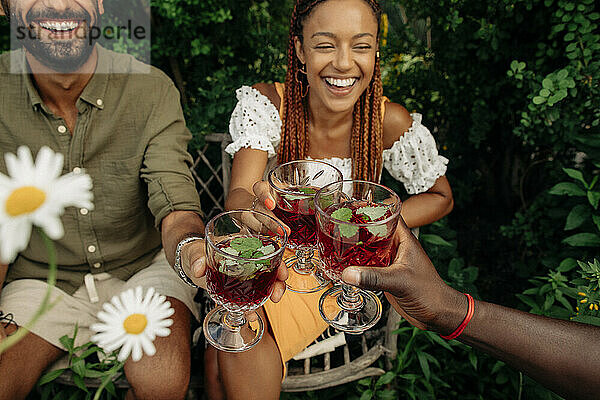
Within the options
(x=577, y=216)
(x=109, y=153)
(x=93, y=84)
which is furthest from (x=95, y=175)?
(x=577, y=216)

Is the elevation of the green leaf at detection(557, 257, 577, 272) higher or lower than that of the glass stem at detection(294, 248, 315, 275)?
lower

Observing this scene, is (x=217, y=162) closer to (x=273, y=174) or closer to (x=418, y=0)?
(x=273, y=174)

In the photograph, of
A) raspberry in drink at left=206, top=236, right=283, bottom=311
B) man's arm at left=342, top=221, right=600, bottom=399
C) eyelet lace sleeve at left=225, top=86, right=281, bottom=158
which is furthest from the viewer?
eyelet lace sleeve at left=225, top=86, right=281, bottom=158

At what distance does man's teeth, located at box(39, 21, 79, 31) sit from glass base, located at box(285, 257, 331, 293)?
4.26 feet

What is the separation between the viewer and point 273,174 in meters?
1.61

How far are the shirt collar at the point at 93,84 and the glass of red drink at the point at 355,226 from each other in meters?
1.31

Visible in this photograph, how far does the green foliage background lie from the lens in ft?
7.90

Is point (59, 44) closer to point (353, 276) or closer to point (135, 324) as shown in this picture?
point (353, 276)

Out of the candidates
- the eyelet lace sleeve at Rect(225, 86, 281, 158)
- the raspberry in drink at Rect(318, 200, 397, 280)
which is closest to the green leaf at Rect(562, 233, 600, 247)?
the raspberry in drink at Rect(318, 200, 397, 280)

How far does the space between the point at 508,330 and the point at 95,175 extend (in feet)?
6.07

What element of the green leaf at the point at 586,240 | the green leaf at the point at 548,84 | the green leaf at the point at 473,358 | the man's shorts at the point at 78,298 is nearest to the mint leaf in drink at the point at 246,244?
the man's shorts at the point at 78,298

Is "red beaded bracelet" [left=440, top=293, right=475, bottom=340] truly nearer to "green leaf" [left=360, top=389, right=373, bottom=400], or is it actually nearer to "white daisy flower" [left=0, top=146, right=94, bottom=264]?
"green leaf" [left=360, top=389, right=373, bottom=400]

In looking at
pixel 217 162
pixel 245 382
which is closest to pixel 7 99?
pixel 217 162

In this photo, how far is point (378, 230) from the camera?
125 cm
